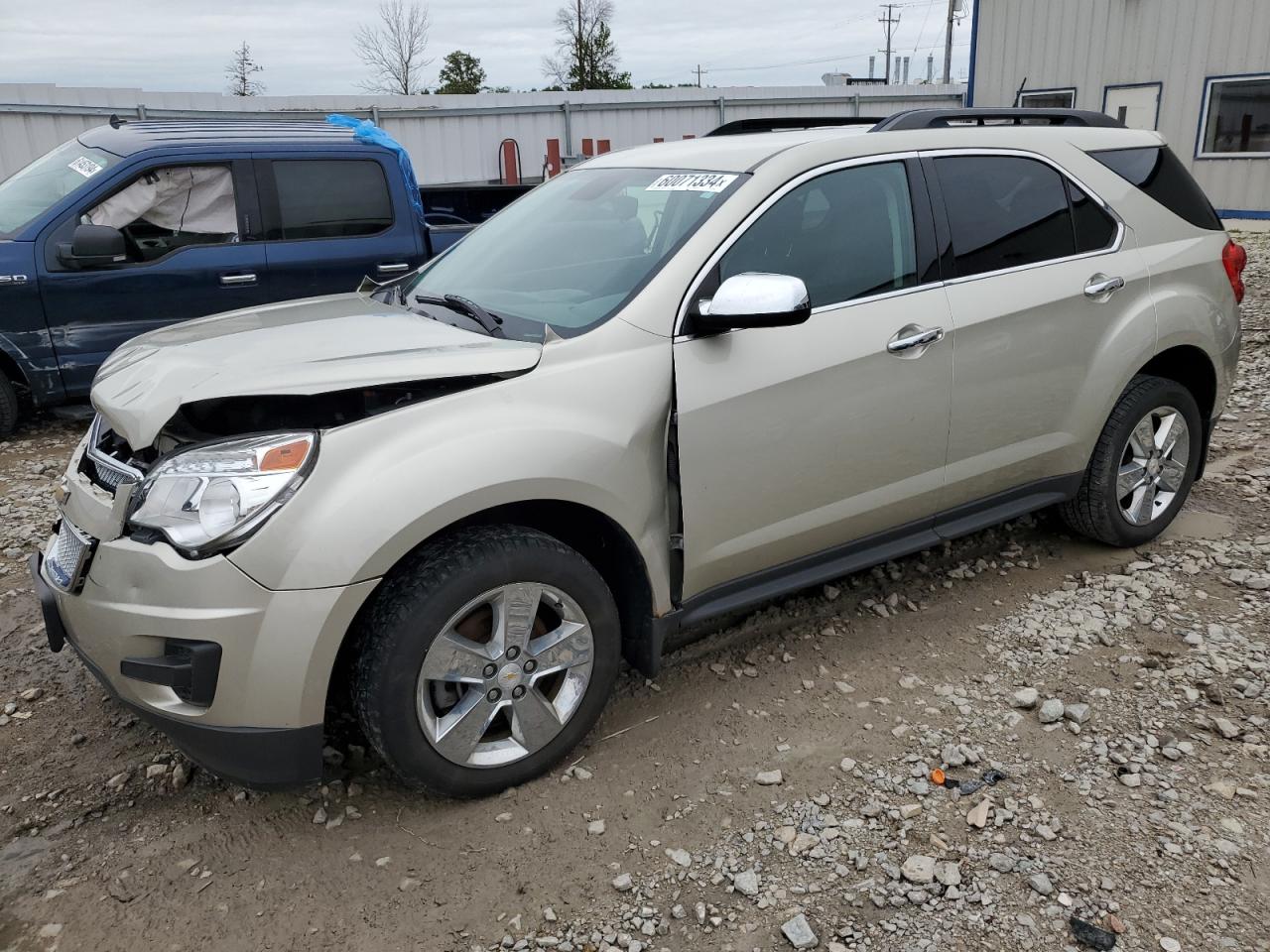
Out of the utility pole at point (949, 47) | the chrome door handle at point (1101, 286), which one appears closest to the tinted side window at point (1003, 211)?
the chrome door handle at point (1101, 286)

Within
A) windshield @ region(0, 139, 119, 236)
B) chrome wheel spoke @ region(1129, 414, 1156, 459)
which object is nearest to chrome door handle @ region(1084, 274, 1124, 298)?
chrome wheel spoke @ region(1129, 414, 1156, 459)

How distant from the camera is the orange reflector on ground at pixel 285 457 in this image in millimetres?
2381

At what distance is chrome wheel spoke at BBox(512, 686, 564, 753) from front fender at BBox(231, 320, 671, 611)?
45 centimetres

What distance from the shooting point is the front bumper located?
233 centimetres

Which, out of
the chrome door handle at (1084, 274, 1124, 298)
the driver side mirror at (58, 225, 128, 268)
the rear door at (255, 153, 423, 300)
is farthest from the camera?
the rear door at (255, 153, 423, 300)

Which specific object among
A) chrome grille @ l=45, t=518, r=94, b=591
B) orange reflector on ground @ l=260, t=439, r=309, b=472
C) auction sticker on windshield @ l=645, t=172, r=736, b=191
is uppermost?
auction sticker on windshield @ l=645, t=172, r=736, b=191

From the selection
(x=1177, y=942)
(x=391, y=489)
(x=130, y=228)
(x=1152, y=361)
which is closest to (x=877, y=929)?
(x=1177, y=942)

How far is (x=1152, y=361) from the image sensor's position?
4160 millimetres

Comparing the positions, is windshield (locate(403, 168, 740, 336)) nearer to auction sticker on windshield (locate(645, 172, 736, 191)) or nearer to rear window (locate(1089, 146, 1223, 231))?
auction sticker on windshield (locate(645, 172, 736, 191))

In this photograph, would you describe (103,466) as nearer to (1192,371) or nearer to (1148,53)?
(1192,371)

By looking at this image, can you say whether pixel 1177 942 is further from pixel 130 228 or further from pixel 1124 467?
pixel 130 228

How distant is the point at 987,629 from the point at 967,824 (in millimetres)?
1202

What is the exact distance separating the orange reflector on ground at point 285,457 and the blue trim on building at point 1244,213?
609 inches

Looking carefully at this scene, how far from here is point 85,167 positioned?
6.23 metres
